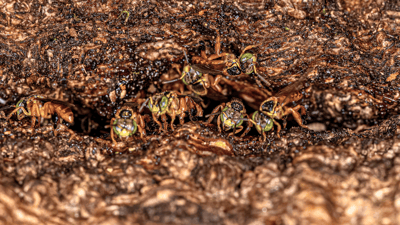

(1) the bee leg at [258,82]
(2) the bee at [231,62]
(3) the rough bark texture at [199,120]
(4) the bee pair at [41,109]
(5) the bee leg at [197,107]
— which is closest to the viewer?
(3) the rough bark texture at [199,120]

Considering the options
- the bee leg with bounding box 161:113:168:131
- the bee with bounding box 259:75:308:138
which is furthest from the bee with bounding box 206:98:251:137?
the bee leg with bounding box 161:113:168:131

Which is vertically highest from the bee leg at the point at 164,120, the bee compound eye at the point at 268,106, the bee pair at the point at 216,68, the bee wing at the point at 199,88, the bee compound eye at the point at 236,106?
the bee pair at the point at 216,68

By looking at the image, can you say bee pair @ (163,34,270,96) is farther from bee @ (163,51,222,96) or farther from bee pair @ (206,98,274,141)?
bee pair @ (206,98,274,141)

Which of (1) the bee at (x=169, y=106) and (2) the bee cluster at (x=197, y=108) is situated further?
(1) the bee at (x=169, y=106)

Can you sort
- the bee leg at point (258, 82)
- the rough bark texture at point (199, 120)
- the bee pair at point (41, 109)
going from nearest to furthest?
the rough bark texture at point (199, 120) < the bee pair at point (41, 109) < the bee leg at point (258, 82)

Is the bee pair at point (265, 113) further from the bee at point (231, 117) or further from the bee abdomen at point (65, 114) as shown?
the bee abdomen at point (65, 114)

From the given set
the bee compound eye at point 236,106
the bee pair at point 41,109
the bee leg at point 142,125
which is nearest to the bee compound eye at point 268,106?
the bee compound eye at point 236,106

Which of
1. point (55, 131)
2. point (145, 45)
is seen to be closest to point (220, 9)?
point (145, 45)

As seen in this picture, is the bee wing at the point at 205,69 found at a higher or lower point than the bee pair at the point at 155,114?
higher
